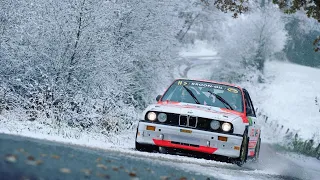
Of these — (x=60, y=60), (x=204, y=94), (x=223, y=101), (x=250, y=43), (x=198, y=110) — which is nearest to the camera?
(x=198, y=110)

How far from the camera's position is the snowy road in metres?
6.66

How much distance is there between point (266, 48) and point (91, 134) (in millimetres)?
43085

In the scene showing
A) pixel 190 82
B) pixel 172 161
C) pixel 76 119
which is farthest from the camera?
pixel 76 119

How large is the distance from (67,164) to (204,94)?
17.8 ft

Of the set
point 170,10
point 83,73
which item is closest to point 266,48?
point 170,10

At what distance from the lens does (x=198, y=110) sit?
36.6 feet

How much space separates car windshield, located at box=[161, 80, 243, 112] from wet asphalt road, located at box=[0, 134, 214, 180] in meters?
2.87

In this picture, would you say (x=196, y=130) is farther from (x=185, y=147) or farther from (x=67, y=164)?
(x=67, y=164)

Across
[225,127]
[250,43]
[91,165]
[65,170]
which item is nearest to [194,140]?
[225,127]

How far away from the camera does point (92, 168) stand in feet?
24.5

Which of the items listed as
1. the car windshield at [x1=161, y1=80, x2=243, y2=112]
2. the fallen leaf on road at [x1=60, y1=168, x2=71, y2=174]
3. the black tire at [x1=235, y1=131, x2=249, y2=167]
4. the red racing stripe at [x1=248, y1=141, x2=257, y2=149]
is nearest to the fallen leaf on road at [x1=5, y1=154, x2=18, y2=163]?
the fallen leaf on road at [x1=60, y1=168, x2=71, y2=174]

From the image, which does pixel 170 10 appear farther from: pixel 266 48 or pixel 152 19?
pixel 266 48

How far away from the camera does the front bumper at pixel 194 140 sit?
418 inches

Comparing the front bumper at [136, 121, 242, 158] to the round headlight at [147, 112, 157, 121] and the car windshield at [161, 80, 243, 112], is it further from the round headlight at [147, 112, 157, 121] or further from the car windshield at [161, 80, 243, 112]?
the car windshield at [161, 80, 243, 112]
